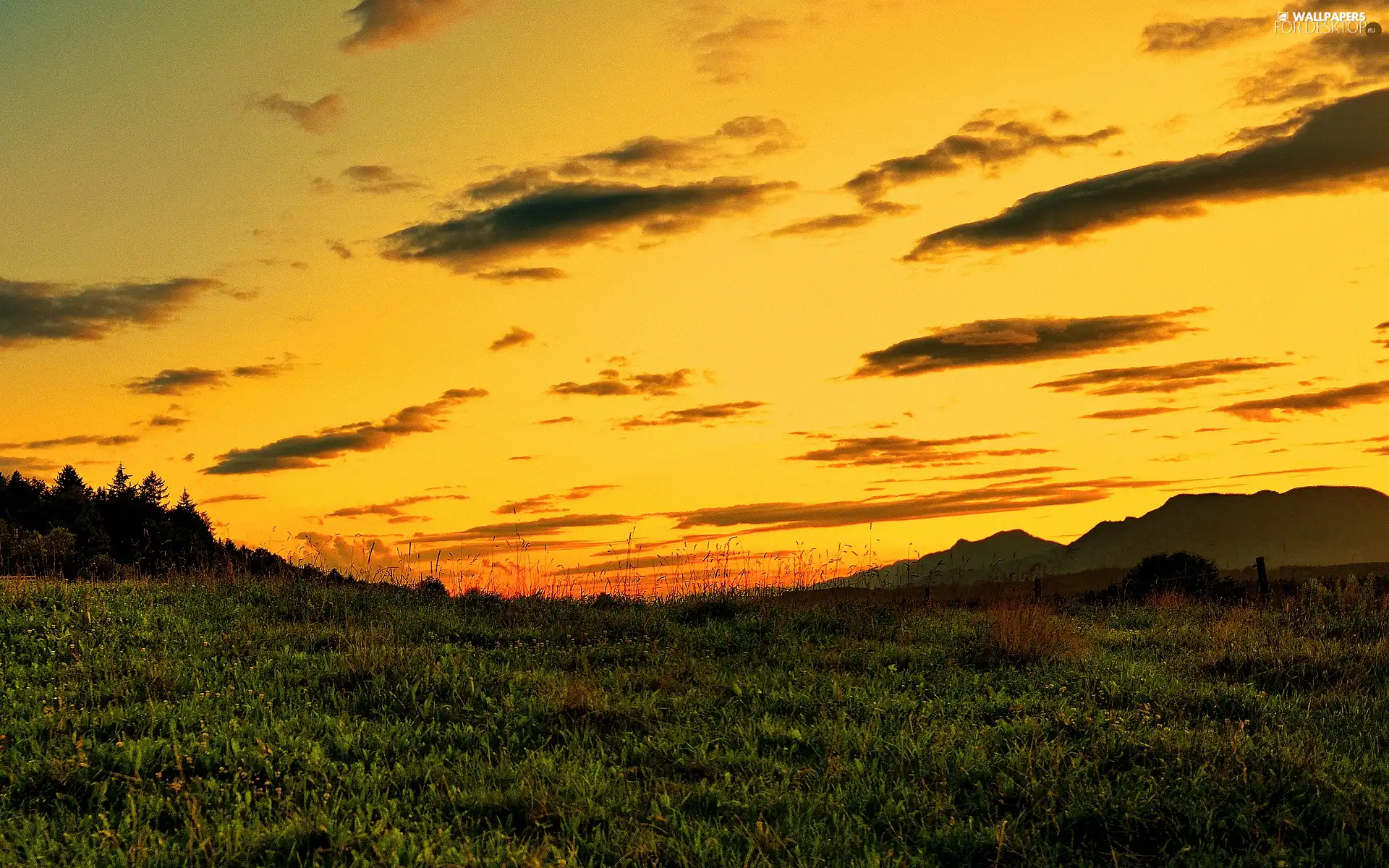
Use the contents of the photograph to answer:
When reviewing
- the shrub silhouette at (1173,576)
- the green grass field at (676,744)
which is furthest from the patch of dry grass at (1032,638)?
the shrub silhouette at (1173,576)

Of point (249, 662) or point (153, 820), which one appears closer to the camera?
point (153, 820)

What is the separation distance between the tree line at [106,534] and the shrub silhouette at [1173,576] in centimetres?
1866

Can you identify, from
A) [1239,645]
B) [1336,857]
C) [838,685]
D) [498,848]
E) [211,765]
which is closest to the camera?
[498,848]

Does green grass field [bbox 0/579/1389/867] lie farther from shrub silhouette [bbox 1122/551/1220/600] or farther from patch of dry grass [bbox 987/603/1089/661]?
shrub silhouette [bbox 1122/551/1220/600]

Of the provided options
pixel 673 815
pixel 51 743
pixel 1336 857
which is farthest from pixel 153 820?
pixel 1336 857

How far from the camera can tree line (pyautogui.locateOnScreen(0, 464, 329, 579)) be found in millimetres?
24531

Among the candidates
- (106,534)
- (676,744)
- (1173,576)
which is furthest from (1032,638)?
(106,534)

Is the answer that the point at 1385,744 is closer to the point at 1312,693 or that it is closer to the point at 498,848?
the point at 1312,693

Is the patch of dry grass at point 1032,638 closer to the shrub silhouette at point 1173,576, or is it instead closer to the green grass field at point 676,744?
the green grass field at point 676,744

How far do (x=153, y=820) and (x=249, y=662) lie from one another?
6030 mm

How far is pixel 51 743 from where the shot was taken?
32.6 feet

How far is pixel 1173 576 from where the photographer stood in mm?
26391

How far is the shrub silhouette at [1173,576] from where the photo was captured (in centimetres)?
2522

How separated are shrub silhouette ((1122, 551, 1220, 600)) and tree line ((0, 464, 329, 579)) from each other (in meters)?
18.7
